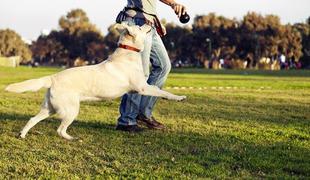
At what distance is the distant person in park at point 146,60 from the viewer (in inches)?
266

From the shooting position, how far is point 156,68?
7141 mm

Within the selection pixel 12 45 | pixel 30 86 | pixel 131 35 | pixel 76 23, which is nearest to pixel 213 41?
pixel 76 23

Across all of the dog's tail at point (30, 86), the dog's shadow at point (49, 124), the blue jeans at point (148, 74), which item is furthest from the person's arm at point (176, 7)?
the dog's tail at point (30, 86)

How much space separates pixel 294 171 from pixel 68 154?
2107mm

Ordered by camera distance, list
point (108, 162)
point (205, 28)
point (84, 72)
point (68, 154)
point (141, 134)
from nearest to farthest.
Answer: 1. point (108, 162)
2. point (68, 154)
3. point (84, 72)
4. point (141, 134)
5. point (205, 28)

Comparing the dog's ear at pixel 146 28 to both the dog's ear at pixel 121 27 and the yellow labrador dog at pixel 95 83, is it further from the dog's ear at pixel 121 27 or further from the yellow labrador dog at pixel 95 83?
the dog's ear at pixel 121 27

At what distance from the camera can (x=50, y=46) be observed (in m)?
101

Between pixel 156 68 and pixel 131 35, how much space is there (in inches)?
A: 38.1

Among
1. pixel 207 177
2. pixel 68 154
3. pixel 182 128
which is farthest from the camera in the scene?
pixel 182 128

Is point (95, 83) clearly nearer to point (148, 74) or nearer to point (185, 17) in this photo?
point (148, 74)

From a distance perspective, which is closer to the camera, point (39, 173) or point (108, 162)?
point (39, 173)

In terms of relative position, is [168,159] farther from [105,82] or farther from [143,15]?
[143,15]

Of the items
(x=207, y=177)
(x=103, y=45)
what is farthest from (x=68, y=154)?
(x=103, y=45)

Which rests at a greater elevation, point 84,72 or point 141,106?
point 84,72
